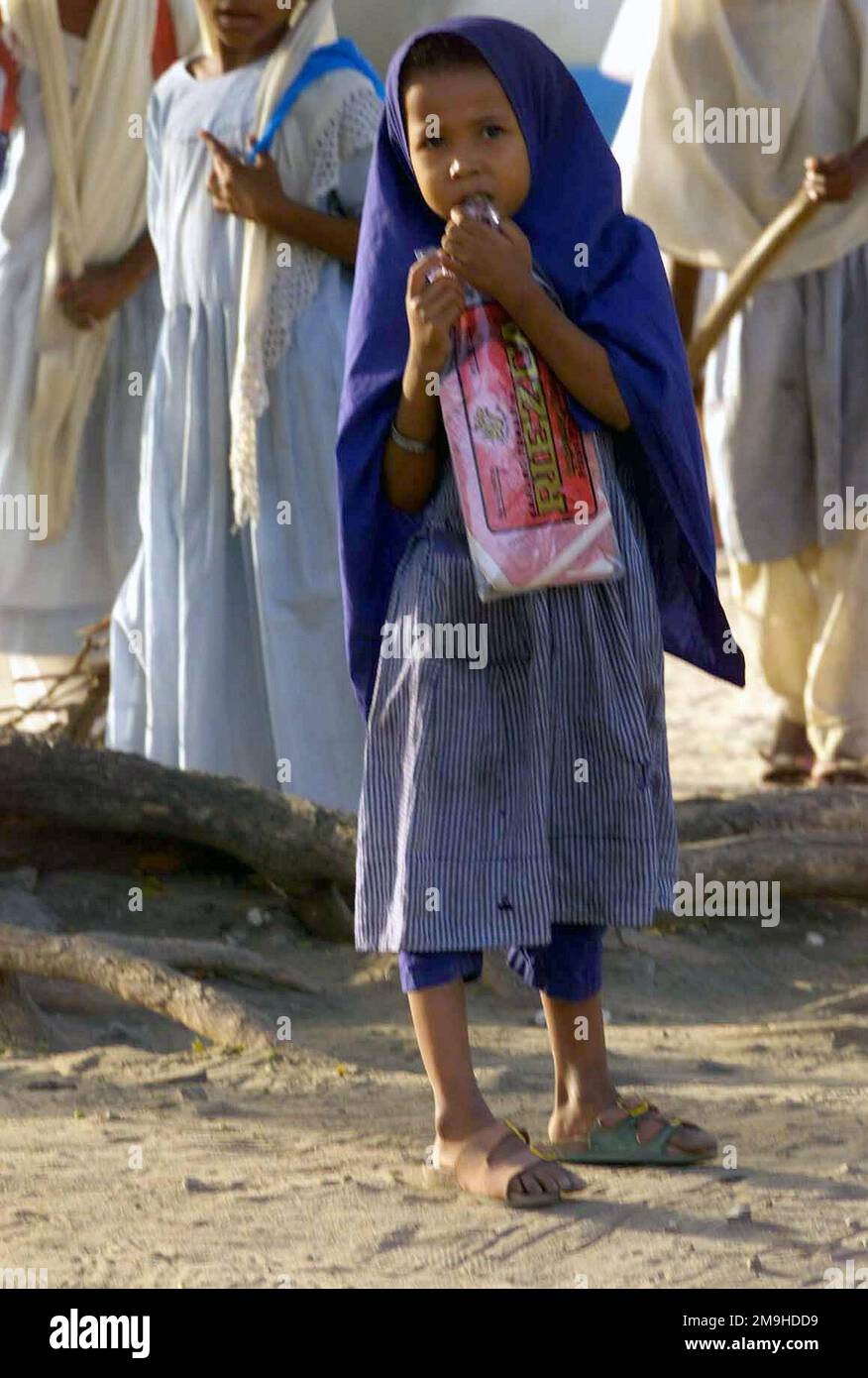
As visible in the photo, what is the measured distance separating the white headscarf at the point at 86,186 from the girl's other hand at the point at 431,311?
146 inches

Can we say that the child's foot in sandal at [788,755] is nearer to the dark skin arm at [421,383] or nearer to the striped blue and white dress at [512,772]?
the striped blue and white dress at [512,772]

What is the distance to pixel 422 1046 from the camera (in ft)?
10.4

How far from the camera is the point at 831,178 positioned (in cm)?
619

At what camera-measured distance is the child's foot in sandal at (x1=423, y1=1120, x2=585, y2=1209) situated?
306cm

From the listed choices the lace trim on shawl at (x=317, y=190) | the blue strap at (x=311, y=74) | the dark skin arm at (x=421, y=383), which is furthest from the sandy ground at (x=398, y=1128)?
the blue strap at (x=311, y=74)

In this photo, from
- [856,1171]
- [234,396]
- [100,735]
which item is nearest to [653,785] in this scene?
[856,1171]

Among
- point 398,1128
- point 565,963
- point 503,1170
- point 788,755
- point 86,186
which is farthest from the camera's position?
point 788,755

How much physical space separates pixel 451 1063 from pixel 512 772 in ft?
1.40

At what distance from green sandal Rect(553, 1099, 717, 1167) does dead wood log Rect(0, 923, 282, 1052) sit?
0.83 meters

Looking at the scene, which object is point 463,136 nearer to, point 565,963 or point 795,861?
point 565,963

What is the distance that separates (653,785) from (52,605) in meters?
4.01

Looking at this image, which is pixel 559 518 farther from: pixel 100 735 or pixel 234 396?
pixel 100 735

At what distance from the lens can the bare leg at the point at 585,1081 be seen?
3.26m
